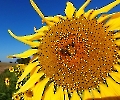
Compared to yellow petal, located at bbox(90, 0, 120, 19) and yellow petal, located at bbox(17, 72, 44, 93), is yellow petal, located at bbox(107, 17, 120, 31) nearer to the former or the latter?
yellow petal, located at bbox(90, 0, 120, 19)

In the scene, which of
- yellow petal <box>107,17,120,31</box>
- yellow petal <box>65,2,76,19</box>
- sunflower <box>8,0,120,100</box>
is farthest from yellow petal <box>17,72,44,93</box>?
yellow petal <box>107,17,120,31</box>

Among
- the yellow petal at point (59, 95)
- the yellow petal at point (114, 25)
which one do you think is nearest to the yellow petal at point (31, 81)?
the yellow petal at point (59, 95)

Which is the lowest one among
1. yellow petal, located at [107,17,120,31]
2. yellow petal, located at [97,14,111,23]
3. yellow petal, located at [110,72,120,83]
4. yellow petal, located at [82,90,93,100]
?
yellow petal, located at [82,90,93,100]

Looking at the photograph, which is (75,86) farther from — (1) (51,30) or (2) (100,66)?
(1) (51,30)

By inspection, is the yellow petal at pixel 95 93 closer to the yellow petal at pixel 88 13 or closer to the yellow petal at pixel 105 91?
the yellow petal at pixel 105 91

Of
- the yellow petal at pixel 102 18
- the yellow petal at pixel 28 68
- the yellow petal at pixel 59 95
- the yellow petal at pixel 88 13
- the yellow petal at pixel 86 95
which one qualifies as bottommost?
the yellow petal at pixel 86 95

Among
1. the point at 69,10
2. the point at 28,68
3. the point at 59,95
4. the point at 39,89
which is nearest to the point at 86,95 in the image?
the point at 59,95

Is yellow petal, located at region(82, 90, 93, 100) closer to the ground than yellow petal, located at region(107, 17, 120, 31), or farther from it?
closer to the ground
